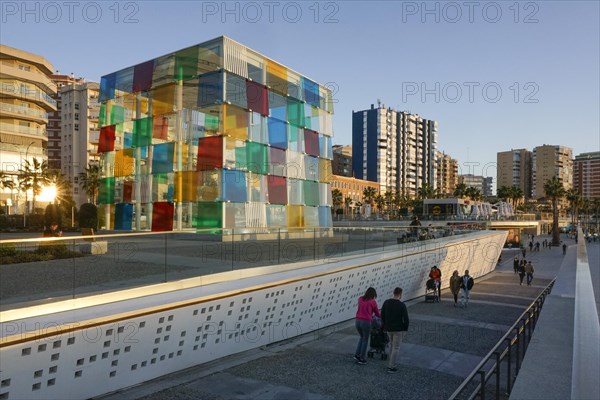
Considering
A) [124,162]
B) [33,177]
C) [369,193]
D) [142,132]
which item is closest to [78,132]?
[33,177]

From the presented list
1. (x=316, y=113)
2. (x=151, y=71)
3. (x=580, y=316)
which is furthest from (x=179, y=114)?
(x=580, y=316)

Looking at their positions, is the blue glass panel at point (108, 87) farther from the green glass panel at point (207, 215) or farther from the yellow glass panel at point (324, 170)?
the yellow glass panel at point (324, 170)

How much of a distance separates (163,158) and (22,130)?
39042mm

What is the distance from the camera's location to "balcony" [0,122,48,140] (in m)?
61.0

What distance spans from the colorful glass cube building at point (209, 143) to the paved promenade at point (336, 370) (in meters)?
23.4

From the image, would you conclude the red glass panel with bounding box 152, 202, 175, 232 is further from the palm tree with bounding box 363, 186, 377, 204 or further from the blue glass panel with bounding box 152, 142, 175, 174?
the palm tree with bounding box 363, 186, 377, 204

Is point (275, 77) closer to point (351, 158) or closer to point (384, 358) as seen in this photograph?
point (384, 358)

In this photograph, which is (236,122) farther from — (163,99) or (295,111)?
(295,111)

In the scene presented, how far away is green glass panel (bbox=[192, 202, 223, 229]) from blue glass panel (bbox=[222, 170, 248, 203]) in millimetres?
1096

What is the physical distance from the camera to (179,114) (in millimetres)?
37469

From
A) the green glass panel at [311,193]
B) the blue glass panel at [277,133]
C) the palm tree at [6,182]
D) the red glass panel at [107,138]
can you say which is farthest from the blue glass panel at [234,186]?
the palm tree at [6,182]

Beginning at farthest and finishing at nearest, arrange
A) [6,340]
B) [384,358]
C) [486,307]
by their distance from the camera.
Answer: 1. [486,307]
2. [384,358]
3. [6,340]

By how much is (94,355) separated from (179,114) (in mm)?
32886

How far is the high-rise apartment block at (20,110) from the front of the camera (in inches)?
2432
